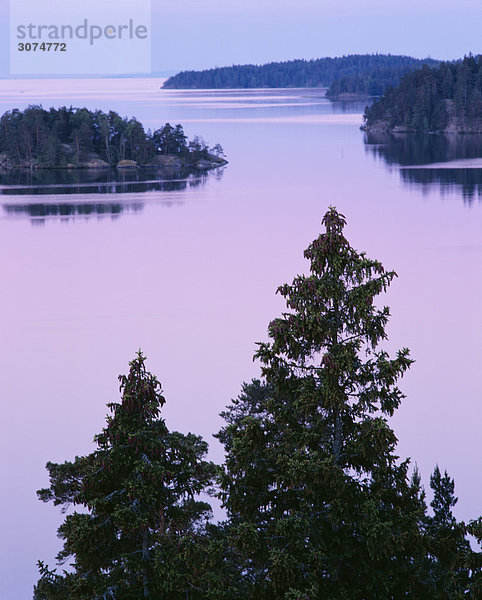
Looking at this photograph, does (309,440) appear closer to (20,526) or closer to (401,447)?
(20,526)

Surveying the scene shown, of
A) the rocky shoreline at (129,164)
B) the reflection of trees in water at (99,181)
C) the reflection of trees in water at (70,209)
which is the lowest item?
the reflection of trees in water at (70,209)

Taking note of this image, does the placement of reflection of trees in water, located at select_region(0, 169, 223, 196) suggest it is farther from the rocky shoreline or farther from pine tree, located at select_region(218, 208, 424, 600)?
pine tree, located at select_region(218, 208, 424, 600)

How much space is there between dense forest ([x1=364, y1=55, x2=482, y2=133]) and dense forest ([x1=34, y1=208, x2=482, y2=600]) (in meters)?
181

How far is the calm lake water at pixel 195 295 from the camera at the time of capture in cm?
3569

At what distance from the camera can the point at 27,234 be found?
81.3 meters

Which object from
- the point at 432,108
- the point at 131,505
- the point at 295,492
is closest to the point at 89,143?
the point at 432,108

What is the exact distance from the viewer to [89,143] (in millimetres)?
135625

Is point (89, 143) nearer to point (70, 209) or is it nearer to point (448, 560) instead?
point (70, 209)

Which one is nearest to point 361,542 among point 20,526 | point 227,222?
point 20,526

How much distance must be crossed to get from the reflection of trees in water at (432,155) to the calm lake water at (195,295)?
84cm

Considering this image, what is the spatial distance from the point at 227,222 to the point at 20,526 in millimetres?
56323

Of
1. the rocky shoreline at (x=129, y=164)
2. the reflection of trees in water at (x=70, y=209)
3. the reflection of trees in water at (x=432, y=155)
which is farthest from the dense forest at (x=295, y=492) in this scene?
the rocky shoreline at (x=129, y=164)

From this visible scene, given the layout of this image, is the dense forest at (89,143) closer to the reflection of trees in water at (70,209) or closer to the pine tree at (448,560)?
the reflection of trees in water at (70,209)

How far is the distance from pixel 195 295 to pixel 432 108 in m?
150
